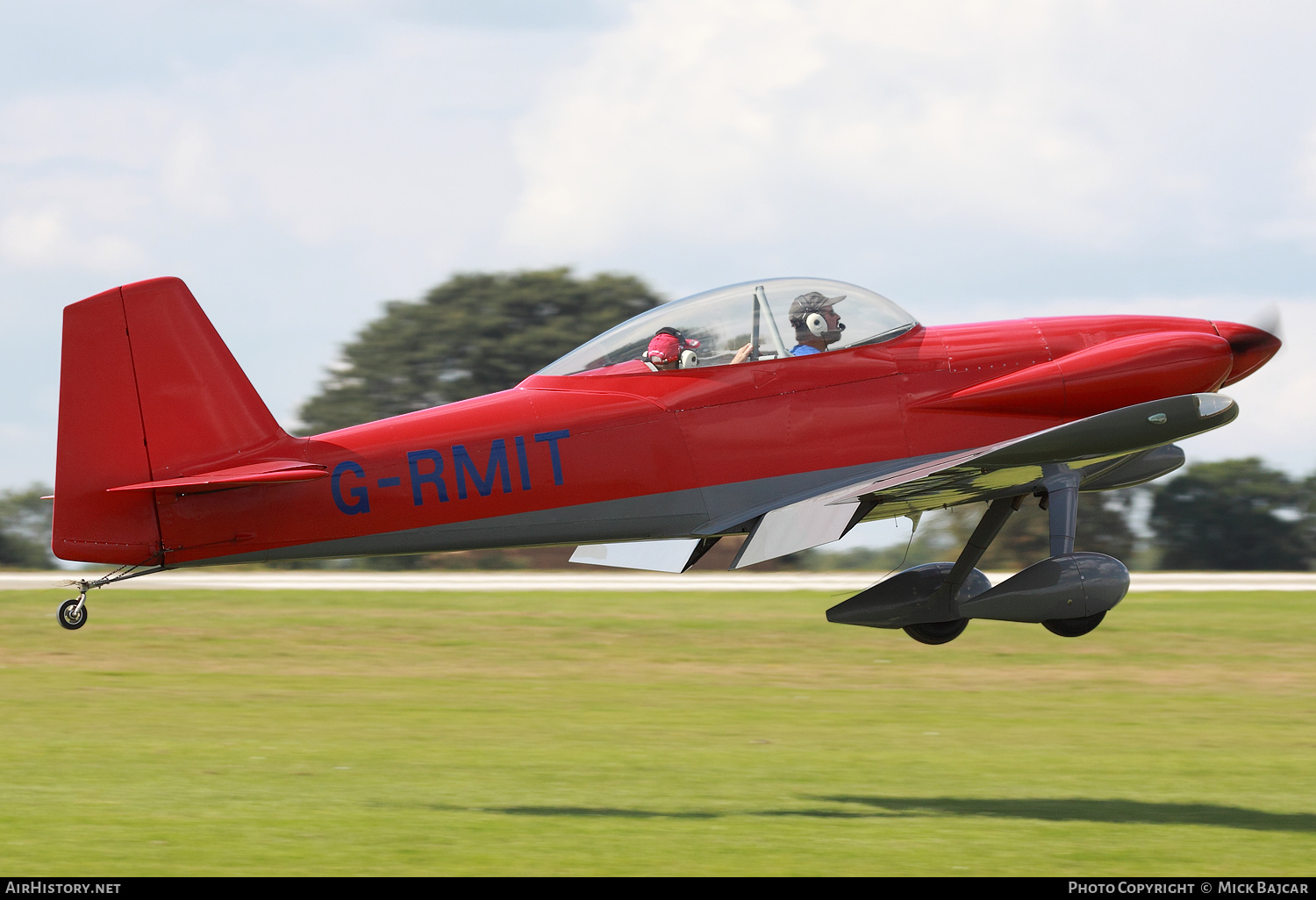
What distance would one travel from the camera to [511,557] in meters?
42.1

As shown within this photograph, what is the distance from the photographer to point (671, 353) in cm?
994

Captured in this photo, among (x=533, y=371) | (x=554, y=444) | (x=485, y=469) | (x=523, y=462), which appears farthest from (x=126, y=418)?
(x=533, y=371)

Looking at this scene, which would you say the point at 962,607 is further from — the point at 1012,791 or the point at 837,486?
the point at 1012,791

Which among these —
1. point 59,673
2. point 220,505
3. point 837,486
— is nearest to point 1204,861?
point 837,486

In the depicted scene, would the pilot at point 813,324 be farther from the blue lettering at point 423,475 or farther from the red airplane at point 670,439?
the blue lettering at point 423,475

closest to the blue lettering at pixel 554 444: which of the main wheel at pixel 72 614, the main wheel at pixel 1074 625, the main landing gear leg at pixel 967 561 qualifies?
the main wheel at pixel 72 614

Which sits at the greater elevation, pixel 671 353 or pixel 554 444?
pixel 671 353

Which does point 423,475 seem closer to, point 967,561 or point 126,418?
point 126,418

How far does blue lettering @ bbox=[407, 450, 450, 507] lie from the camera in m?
9.63

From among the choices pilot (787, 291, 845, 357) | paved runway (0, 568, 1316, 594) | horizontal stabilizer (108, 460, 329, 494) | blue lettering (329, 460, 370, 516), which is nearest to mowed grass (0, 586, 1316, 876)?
blue lettering (329, 460, 370, 516)

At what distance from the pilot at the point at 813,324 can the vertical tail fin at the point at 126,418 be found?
159 inches

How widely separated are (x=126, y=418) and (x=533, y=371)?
36986mm

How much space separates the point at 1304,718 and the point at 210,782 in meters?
12.7

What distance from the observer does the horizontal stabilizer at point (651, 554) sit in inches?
395
